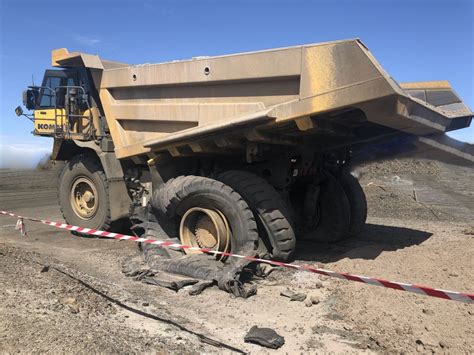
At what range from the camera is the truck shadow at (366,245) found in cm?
623

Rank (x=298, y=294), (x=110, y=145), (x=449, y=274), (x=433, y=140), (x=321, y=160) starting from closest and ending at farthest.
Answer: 1. (x=298, y=294)
2. (x=449, y=274)
3. (x=433, y=140)
4. (x=321, y=160)
5. (x=110, y=145)

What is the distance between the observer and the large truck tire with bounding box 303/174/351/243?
7.10 m

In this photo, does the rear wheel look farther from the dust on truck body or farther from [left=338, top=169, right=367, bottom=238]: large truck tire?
[left=338, top=169, right=367, bottom=238]: large truck tire

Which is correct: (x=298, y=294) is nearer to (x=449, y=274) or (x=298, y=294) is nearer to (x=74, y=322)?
(x=449, y=274)

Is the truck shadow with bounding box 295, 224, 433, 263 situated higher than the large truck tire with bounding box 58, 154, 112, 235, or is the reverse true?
the large truck tire with bounding box 58, 154, 112, 235

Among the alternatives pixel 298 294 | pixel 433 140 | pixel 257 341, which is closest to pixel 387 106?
pixel 433 140

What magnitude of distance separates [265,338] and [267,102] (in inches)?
103

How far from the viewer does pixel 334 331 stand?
3814 mm

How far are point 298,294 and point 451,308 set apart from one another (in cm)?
145

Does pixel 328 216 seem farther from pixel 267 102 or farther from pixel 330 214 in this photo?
pixel 267 102

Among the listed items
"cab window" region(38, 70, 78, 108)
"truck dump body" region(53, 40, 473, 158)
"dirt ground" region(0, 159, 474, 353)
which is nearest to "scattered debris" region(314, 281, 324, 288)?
"dirt ground" region(0, 159, 474, 353)

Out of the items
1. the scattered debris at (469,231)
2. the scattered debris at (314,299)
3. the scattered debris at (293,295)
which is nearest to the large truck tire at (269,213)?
the scattered debris at (293,295)

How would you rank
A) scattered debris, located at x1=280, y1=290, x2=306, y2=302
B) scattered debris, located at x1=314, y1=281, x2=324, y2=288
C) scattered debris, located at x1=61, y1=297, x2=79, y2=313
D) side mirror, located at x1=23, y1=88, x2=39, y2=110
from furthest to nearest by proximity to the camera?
side mirror, located at x1=23, y1=88, x2=39, y2=110
scattered debris, located at x1=314, y1=281, x2=324, y2=288
scattered debris, located at x1=280, y1=290, x2=306, y2=302
scattered debris, located at x1=61, y1=297, x2=79, y2=313

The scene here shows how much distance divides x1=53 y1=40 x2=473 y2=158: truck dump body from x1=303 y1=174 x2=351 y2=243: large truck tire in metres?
1.12
